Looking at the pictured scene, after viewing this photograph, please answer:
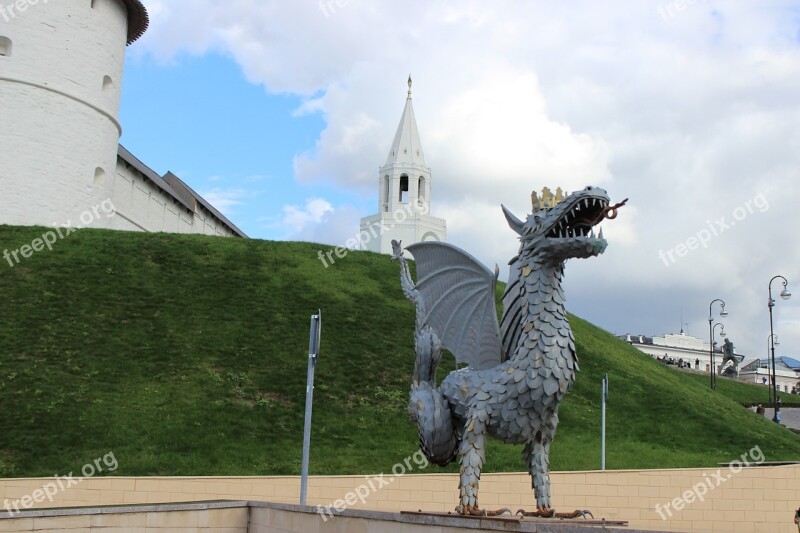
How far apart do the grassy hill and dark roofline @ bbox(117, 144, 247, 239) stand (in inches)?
426

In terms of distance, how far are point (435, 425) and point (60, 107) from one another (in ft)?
101

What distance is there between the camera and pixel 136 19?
133 ft

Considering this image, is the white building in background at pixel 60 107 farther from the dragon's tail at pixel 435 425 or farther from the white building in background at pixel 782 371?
the white building in background at pixel 782 371

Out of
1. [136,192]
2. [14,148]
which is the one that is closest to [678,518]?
[14,148]

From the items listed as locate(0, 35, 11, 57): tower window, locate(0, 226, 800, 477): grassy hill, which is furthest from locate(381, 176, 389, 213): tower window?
locate(0, 35, 11, 57): tower window

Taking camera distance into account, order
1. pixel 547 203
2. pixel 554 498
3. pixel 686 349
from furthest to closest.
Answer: pixel 686 349, pixel 554 498, pixel 547 203

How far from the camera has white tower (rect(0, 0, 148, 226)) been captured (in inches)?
1353

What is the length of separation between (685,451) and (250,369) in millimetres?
12207

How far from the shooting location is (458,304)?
412 inches

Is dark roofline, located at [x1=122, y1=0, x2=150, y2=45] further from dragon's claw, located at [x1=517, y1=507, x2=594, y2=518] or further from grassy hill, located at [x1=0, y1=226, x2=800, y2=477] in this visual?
dragon's claw, located at [x1=517, y1=507, x2=594, y2=518]

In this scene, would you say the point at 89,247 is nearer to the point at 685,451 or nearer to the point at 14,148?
the point at 14,148

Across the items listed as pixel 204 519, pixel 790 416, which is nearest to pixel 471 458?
pixel 204 519

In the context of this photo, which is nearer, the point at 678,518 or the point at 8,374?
the point at 678,518

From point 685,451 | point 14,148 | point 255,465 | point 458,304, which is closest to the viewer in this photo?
point 458,304
